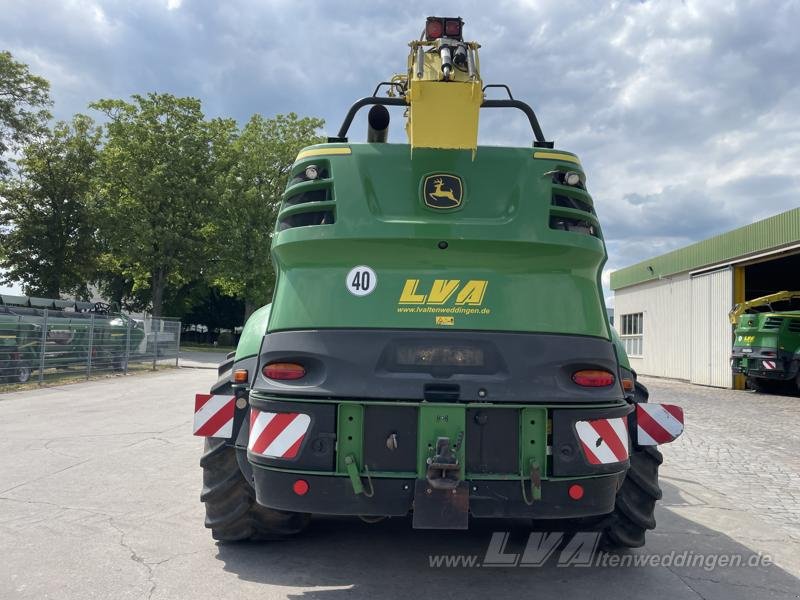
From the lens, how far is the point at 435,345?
342 centimetres

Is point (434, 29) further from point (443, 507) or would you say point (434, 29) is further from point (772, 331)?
point (772, 331)

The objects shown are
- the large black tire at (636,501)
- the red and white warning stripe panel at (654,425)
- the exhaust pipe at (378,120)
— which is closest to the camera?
the red and white warning stripe panel at (654,425)

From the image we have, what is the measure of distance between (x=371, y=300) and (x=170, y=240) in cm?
3344

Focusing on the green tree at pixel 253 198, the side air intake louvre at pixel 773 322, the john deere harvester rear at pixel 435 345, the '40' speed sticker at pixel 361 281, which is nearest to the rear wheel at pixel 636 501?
the john deere harvester rear at pixel 435 345

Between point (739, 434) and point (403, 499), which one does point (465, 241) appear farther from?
point (739, 434)

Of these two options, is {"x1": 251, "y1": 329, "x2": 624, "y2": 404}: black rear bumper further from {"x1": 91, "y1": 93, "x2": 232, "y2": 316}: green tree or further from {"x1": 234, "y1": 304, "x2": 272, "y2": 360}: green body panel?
{"x1": 91, "y1": 93, "x2": 232, "y2": 316}: green tree

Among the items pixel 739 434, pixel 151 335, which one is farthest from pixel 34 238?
pixel 739 434

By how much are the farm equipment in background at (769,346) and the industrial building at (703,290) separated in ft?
4.39

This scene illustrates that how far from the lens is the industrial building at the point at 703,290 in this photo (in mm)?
19672

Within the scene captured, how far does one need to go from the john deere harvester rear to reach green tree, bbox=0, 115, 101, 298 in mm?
33958

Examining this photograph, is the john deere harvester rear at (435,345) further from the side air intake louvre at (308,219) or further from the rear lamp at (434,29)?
the rear lamp at (434,29)

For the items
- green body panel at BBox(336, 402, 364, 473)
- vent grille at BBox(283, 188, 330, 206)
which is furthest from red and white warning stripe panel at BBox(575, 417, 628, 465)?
vent grille at BBox(283, 188, 330, 206)

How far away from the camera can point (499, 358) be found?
3.40 meters

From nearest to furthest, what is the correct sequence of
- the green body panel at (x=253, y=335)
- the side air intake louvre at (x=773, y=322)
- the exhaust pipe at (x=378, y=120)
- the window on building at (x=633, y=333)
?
the green body panel at (x=253, y=335), the exhaust pipe at (x=378, y=120), the side air intake louvre at (x=773, y=322), the window on building at (x=633, y=333)
